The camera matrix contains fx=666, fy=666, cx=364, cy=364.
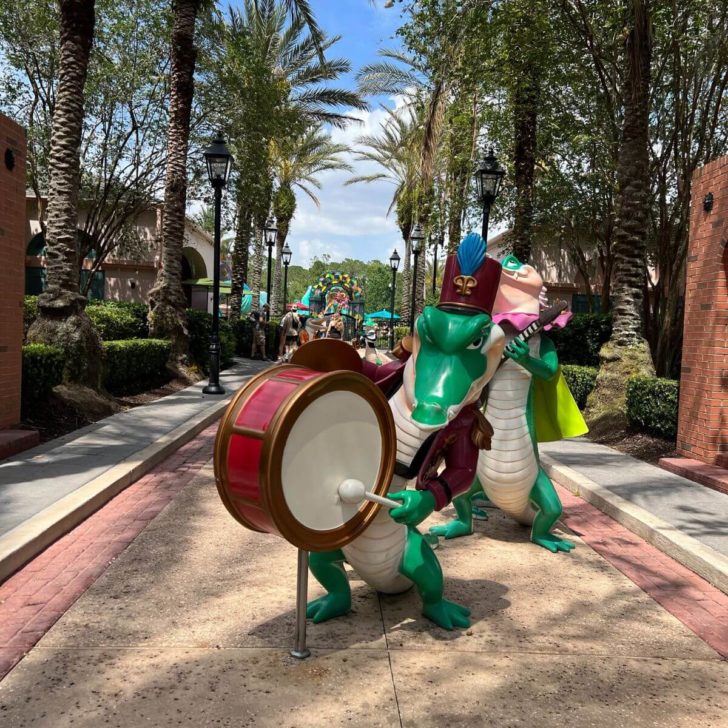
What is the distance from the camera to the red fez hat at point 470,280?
351 cm

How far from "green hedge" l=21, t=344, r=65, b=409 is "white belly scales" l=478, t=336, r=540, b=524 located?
667 centimetres

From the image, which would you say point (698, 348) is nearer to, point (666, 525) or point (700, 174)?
point (700, 174)

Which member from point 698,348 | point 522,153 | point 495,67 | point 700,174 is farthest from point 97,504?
point 522,153

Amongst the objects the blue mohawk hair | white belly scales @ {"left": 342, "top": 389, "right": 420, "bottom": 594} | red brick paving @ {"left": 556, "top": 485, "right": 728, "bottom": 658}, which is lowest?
red brick paving @ {"left": 556, "top": 485, "right": 728, "bottom": 658}

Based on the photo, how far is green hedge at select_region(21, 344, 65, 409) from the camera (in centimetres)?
888

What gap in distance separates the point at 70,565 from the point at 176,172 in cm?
1258

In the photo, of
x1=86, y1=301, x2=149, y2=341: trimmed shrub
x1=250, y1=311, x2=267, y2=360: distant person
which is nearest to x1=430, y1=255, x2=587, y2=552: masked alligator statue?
x1=86, y1=301, x2=149, y2=341: trimmed shrub

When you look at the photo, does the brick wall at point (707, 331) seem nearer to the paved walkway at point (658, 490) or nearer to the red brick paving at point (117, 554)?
the paved walkway at point (658, 490)

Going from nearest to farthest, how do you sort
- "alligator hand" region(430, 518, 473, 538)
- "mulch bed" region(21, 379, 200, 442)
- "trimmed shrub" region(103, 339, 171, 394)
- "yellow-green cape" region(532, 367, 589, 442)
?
1. "yellow-green cape" region(532, 367, 589, 442)
2. "alligator hand" region(430, 518, 473, 538)
3. "mulch bed" region(21, 379, 200, 442)
4. "trimmed shrub" region(103, 339, 171, 394)

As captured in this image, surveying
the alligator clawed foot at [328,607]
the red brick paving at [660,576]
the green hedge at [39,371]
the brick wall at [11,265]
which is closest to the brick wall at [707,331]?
the red brick paving at [660,576]

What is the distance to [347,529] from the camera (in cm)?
295

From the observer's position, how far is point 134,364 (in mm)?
13117

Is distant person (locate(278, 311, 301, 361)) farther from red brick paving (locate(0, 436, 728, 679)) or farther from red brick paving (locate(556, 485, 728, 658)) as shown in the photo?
red brick paving (locate(556, 485, 728, 658))

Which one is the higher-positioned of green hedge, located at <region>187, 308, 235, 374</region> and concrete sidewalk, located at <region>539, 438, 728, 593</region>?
green hedge, located at <region>187, 308, 235, 374</region>
